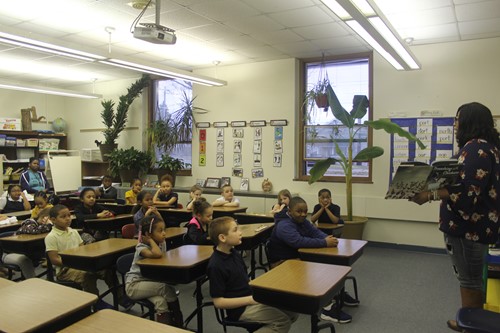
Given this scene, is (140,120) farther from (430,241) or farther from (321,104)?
(430,241)

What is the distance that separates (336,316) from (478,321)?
1900 millimetres

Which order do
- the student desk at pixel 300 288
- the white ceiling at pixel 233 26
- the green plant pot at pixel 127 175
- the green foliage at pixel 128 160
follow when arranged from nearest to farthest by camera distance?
the student desk at pixel 300 288
the white ceiling at pixel 233 26
the green foliage at pixel 128 160
the green plant pot at pixel 127 175

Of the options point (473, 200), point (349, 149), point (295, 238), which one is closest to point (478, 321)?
point (473, 200)

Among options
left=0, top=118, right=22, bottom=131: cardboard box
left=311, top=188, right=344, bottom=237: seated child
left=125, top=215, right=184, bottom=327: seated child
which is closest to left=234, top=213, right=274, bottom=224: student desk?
left=311, top=188, right=344, bottom=237: seated child

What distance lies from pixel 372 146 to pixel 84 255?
14.9 feet

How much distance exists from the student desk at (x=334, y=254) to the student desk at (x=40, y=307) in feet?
5.49

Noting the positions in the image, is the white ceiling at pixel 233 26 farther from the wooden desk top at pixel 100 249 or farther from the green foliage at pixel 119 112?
the wooden desk top at pixel 100 249

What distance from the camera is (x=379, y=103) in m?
6.23

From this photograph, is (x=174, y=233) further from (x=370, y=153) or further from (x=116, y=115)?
(x=116, y=115)

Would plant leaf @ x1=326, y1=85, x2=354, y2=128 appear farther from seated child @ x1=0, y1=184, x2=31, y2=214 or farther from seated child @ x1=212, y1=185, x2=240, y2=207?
seated child @ x1=0, y1=184, x2=31, y2=214

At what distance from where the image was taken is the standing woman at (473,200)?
7.21 ft

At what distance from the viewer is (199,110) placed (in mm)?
7875

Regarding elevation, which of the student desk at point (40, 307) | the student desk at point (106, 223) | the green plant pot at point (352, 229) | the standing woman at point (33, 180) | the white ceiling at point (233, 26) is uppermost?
the white ceiling at point (233, 26)

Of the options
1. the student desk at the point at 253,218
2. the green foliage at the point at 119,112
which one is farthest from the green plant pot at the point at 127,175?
the student desk at the point at 253,218
